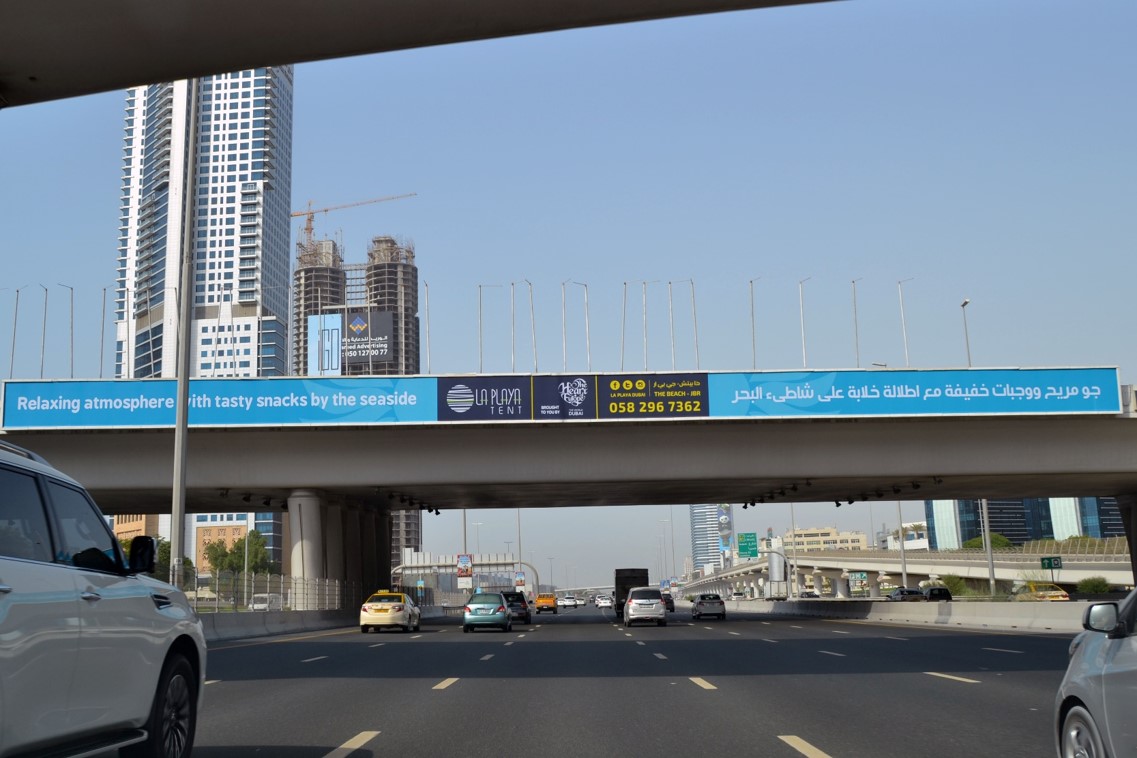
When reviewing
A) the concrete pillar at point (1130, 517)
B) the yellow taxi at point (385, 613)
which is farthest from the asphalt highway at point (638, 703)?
the concrete pillar at point (1130, 517)

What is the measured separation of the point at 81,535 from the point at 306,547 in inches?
1547

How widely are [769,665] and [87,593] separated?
14450mm

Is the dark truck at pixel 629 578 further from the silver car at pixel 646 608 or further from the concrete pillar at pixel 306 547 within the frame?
the concrete pillar at pixel 306 547

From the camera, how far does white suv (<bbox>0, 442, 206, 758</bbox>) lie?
18.3 feet

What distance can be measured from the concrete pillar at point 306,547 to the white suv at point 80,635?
119 ft

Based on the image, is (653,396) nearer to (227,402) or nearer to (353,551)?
(227,402)

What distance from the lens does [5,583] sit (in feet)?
18.0

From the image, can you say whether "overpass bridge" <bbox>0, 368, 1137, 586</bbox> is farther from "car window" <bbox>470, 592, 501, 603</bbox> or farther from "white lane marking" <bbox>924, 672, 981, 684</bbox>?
"white lane marking" <bbox>924, 672, 981, 684</bbox>

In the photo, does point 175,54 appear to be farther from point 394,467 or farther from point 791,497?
point 791,497

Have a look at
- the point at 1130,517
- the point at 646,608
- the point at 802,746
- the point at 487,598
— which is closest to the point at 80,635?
the point at 802,746

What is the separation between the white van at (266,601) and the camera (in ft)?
140

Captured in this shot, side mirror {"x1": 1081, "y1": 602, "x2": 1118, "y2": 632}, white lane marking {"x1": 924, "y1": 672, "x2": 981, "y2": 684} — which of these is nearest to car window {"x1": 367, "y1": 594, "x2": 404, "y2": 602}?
white lane marking {"x1": 924, "y1": 672, "x2": 981, "y2": 684}

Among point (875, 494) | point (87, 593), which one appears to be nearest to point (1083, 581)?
point (875, 494)

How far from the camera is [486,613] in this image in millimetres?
38250
